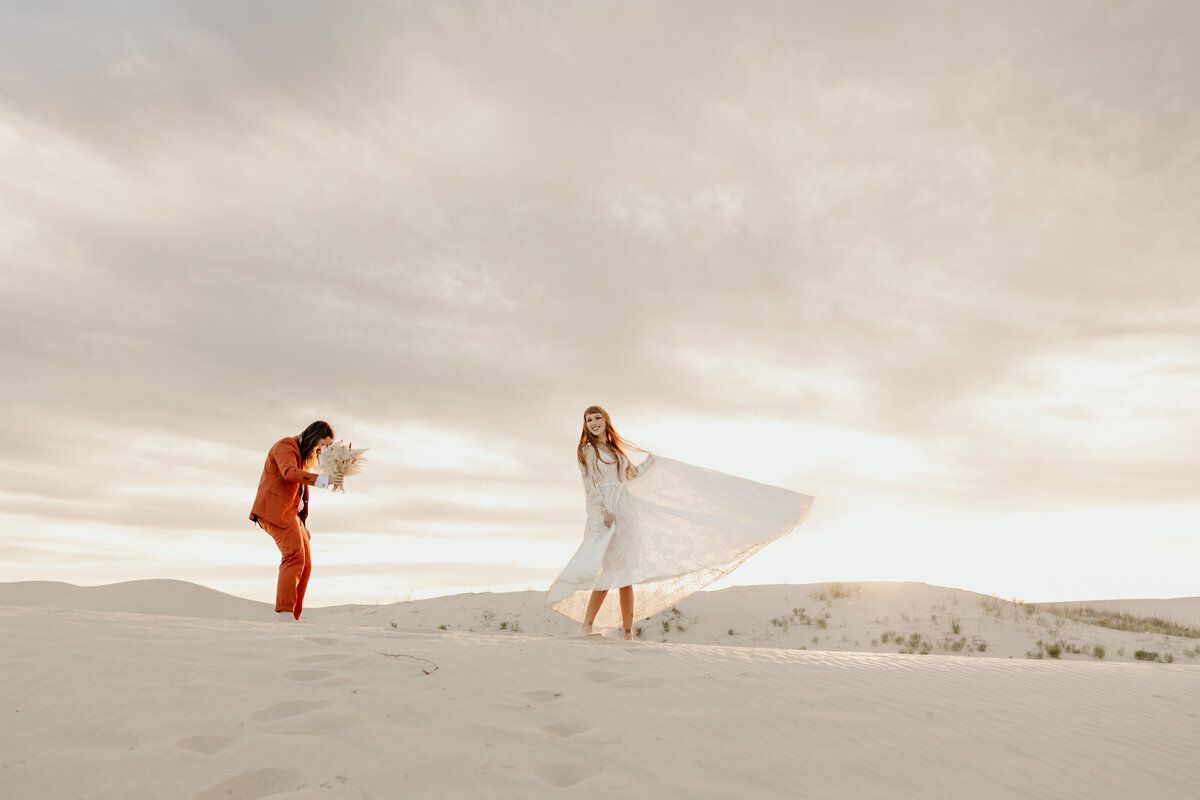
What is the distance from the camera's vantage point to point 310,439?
8.60m

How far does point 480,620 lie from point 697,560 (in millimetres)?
9546

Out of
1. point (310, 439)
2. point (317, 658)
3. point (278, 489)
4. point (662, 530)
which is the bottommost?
point (317, 658)

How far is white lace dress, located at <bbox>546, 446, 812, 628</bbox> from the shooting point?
864cm

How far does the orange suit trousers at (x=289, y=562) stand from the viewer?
27.9ft

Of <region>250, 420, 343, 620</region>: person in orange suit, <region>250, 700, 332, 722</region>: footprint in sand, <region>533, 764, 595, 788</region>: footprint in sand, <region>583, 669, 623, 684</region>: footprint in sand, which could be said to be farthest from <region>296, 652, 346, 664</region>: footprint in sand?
<region>250, 420, 343, 620</region>: person in orange suit

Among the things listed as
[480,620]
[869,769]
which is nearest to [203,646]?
[869,769]

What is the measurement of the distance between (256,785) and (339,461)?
505cm

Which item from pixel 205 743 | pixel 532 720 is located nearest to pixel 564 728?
pixel 532 720

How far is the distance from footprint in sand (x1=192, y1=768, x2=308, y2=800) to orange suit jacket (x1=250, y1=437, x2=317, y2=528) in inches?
202

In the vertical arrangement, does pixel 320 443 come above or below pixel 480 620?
above

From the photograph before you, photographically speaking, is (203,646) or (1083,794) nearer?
(1083,794)

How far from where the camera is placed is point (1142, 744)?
196 inches

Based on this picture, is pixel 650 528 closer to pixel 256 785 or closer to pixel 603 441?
pixel 603 441

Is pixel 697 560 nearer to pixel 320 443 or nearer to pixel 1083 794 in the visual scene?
pixel 320 443
